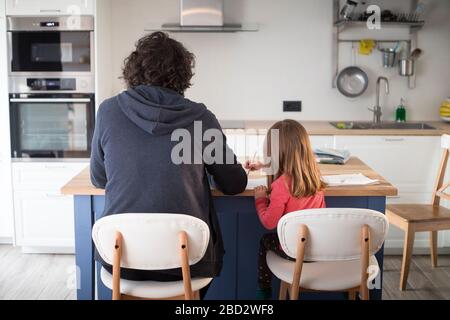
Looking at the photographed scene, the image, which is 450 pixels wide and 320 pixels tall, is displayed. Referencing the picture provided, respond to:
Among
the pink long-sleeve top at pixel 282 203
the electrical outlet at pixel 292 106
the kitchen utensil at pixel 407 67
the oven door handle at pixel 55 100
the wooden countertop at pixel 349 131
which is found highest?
the kitchen utensil at pixel 407 67

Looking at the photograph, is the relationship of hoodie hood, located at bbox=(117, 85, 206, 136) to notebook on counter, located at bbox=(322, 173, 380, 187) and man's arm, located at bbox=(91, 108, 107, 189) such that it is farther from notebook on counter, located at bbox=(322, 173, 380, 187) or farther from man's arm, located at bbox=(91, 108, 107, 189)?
notebook on counter, located at bbox=(322, 173, 380, 187)

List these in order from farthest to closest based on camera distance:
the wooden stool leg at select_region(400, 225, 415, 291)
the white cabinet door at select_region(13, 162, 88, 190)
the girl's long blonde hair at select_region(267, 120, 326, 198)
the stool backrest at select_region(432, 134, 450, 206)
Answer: the white cabinet door at select_region(13, 162, 88, 190) < the stool backrest at select_region(432, 134, 450, 206) < the wooden stool leg at select_region(400, 225, 415, 291) < the girl's long blonde hair at select_region(267, 120, 326, 198)

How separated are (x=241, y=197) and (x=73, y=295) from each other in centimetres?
146

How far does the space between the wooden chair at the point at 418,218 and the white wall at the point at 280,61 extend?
3.96 feet

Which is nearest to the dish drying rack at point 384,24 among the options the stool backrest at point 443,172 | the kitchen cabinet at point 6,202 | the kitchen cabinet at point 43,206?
the stool backrest at point 443,172

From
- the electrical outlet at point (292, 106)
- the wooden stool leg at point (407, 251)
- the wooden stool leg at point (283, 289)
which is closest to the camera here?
the wooden stool leg at point (283, 289)

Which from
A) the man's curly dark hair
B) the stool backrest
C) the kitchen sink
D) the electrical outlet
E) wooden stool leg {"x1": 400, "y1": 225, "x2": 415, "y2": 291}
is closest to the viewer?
the man's curly dark hair

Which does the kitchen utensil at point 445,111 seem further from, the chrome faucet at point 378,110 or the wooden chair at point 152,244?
the wooden chair at point 152,244

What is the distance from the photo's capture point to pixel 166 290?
6.89 feet

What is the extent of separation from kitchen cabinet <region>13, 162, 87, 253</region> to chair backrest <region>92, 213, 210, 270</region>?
6.96 feet

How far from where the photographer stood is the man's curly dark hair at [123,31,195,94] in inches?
84.8

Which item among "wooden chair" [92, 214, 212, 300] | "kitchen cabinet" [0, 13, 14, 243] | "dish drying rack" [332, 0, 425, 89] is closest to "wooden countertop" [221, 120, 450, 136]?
"dish drying rack" [332, 0, 425, 89]

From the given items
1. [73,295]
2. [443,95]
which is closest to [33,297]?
[73,295]

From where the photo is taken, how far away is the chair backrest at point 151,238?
6.37 feet
